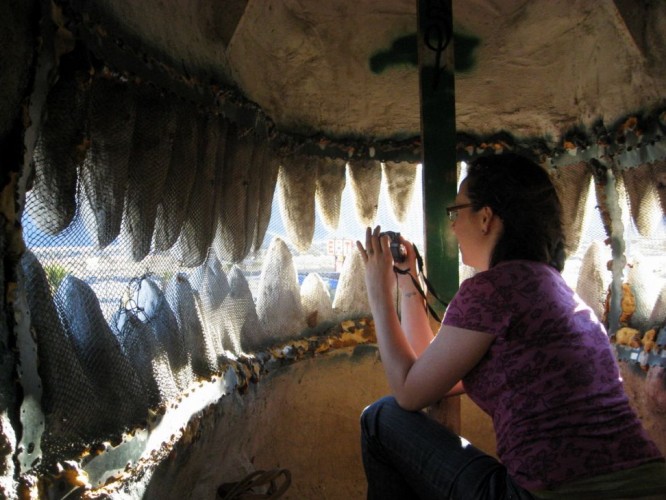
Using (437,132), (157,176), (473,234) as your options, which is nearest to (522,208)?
(473,234)

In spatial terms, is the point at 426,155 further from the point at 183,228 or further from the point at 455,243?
the point at 183,228

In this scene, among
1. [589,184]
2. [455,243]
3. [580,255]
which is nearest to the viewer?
[455,243]

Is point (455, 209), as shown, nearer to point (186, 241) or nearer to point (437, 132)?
point (437, 132)

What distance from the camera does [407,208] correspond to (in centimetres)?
242

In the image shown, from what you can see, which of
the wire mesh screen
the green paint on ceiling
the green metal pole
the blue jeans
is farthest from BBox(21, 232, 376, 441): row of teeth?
the green paint on ceiling

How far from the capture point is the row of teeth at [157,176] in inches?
40.7

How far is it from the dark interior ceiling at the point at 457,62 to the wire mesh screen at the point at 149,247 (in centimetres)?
18

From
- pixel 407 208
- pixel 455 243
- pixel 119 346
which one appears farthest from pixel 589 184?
pixel 119 346

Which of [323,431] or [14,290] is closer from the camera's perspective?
[14,290]

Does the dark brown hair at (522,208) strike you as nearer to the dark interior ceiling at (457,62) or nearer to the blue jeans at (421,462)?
the blue jeans at (421,462)

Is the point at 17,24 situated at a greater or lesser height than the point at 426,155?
greater

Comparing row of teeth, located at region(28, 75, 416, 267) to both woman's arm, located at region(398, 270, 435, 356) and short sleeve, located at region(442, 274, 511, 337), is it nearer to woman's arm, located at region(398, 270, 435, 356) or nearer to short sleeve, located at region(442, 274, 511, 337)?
woman's arm, located at region(398, 270, 435, 356)

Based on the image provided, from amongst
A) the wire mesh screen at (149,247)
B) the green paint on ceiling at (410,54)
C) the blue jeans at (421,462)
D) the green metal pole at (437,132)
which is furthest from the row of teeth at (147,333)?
the green paint on ceiling at (410,54)

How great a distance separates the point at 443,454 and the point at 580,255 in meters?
1.50
